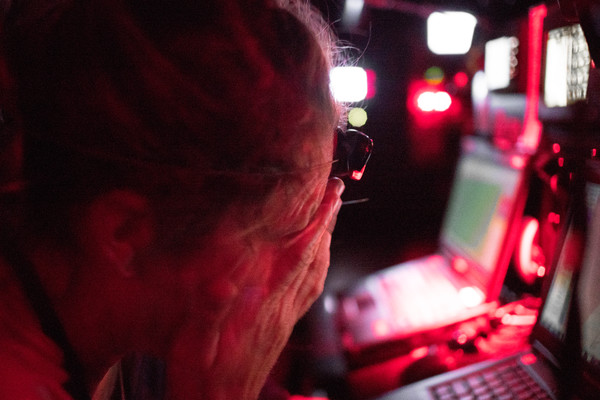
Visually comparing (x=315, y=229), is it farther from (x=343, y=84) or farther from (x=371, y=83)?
(x=371, y=83)

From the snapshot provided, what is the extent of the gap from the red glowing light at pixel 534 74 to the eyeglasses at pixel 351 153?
4.06ft

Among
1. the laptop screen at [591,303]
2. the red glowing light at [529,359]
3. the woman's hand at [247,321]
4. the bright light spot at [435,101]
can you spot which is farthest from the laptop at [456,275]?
the bright light spot at [435,101]

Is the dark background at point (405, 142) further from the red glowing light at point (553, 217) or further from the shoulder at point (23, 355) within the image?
the shoulder at point (23, 355)

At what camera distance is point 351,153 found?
707 mm

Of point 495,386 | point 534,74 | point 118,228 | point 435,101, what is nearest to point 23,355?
point 118,228

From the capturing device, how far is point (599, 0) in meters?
0.61

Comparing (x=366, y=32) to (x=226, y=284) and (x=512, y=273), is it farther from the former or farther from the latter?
(x=512, y=273)

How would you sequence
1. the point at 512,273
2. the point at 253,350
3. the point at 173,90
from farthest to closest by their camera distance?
the point at 512,273 → the point at 253,350 → the point at 173,90

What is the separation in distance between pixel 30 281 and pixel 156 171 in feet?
0.83

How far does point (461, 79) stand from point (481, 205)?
315 centimetres

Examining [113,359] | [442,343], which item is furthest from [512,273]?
[113,359]

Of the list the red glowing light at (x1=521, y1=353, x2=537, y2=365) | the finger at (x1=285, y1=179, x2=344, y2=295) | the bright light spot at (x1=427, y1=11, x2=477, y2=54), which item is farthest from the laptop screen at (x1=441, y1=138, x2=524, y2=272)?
the bright light spot at (x1=427, y1=11, x2=477, y2=54)

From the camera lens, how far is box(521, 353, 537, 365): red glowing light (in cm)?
91

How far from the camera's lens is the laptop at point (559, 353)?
2.67 feet
